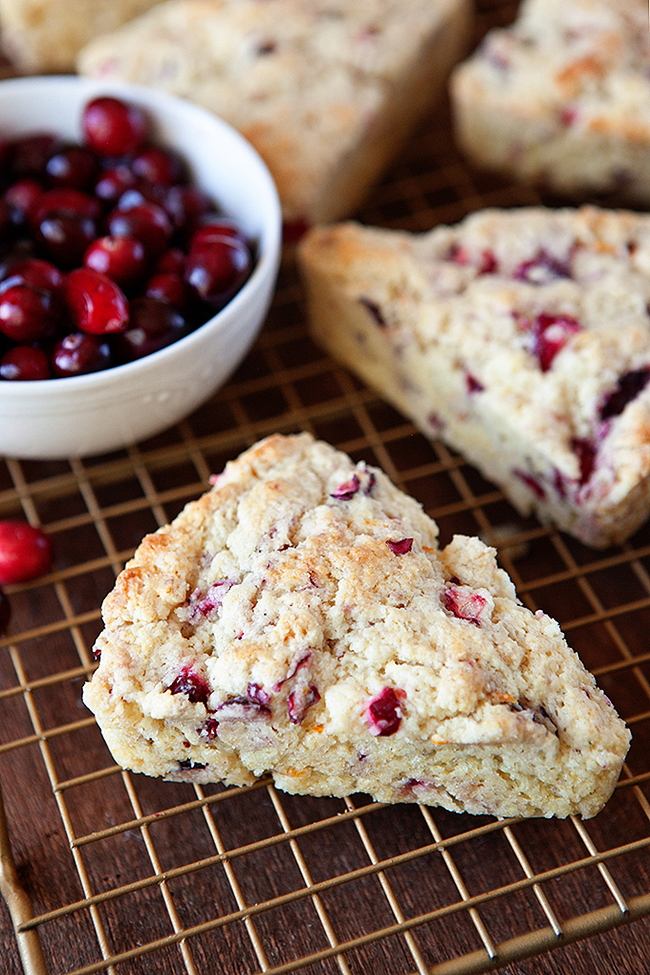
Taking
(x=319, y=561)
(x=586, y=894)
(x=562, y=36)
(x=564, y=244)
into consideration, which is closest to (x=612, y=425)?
(x=564, y=244)

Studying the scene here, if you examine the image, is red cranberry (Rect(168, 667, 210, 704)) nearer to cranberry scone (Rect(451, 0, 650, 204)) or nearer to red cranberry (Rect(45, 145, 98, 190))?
red cranberry (Rect(45, 145, 98, 190))

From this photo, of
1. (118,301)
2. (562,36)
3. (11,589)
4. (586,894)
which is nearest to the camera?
(586,894)

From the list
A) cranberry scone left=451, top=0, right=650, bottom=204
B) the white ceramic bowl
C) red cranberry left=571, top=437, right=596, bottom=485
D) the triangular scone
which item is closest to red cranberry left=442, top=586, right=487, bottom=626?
the triangular scone

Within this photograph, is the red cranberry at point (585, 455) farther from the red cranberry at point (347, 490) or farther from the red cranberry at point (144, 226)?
the red cranberry at point (144, 226)

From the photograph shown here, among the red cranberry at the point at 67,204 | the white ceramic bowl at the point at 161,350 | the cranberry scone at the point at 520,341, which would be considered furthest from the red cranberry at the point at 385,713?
the red cranberry at the point at 67,204

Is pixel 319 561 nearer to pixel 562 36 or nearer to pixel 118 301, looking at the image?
pixel 118 301
